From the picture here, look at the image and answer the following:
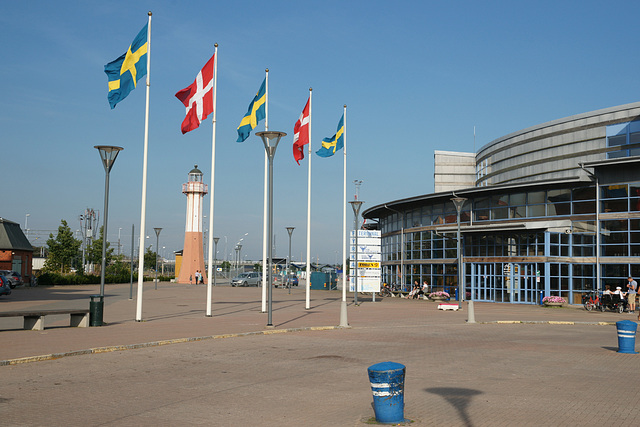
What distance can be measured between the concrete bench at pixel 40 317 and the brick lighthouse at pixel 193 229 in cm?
5686

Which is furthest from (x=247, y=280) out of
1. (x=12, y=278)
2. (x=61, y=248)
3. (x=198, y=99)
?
(x=198, y=99)

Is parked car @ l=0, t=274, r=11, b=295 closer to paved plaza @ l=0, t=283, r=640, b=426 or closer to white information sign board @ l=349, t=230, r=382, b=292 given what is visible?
paved plaza @ l=0, t=283, r=640, b=426

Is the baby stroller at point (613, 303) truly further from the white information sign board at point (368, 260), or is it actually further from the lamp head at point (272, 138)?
the lamp head at point (272, 138)

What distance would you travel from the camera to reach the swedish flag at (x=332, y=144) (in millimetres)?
31908

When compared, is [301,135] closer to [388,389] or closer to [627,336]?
[627,336]

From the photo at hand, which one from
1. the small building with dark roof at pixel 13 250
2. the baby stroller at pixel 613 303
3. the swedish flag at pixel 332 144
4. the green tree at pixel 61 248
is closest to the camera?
the swedish flag at pixel 332 144

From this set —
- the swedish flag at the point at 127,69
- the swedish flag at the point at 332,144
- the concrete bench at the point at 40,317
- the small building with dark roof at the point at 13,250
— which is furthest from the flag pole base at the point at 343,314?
the small building with dark roof at the point at 13,250

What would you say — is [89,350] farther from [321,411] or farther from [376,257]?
[376,257]

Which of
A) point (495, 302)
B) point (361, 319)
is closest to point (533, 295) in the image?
point (495, 302)

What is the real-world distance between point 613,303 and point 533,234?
28.8ft

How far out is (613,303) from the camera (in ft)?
113

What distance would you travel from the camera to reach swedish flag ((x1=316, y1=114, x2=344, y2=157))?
1256 inches

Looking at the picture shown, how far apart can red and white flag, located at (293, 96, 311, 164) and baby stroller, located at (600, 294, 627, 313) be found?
18781 mm

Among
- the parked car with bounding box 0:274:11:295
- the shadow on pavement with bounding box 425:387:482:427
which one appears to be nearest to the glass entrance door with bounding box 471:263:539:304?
the parked car with bounding box 0:274:11:295
